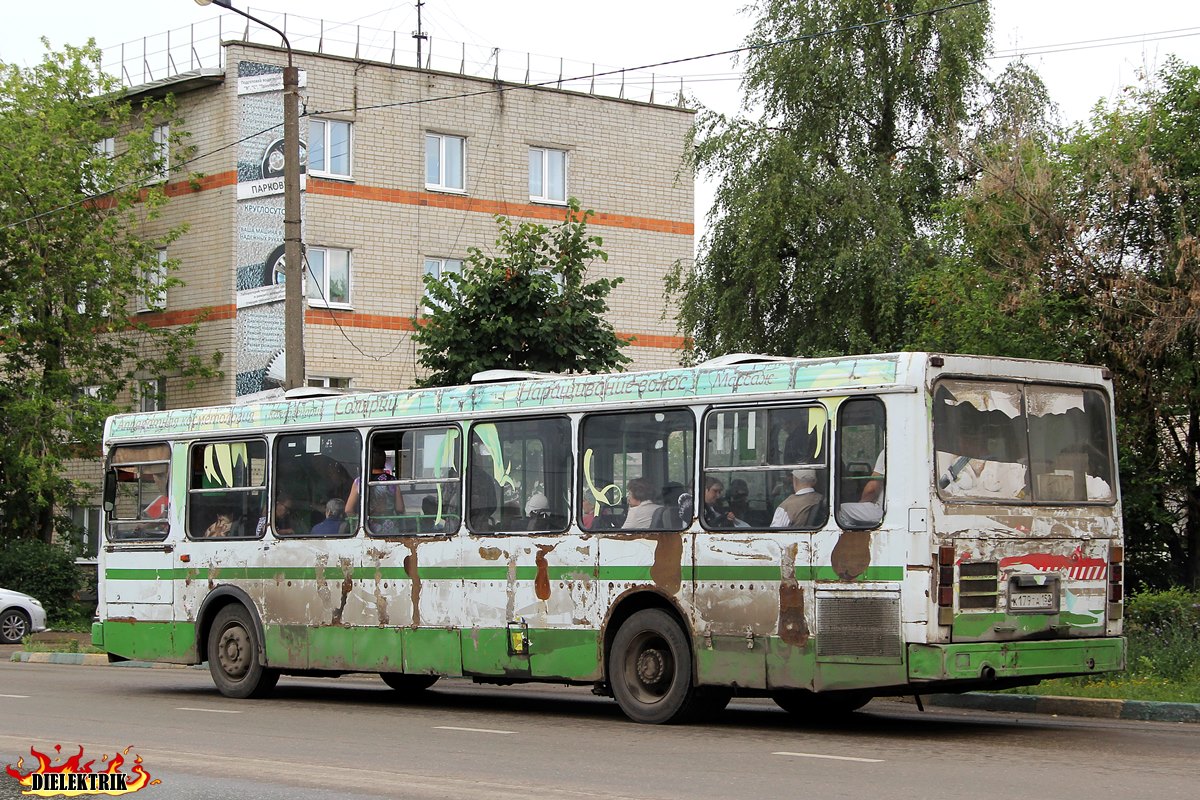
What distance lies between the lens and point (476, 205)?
130 ft

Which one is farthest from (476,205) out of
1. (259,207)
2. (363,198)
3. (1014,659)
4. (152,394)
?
(1014,659)

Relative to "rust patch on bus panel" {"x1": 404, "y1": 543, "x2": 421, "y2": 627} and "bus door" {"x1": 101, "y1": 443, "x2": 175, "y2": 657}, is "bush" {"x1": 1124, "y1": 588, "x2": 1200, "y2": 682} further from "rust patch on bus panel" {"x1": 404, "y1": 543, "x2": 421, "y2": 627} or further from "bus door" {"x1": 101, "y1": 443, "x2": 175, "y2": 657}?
"bus door" {"x1": 101, "y1": 443, "x2": 175, "y2": 657}

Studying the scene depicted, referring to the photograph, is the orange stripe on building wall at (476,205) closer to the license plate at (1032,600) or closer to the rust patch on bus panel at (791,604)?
the rust patch on bus panel at (791,604)

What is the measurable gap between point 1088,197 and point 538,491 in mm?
10415

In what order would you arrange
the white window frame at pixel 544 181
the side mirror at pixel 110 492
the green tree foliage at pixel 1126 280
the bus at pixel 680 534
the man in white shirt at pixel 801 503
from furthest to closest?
the white window frame at pixel 544 181, the green tree foliage at pixel 1126 280, the side mirror at pixel 110 492, the man in white shirt at pixel 801 503, the bus at pixel 680 534

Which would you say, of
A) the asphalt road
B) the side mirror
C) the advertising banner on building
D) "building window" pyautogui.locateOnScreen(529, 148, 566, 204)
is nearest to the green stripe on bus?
the side mirror

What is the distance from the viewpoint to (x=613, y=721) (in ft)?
Result: 47.8

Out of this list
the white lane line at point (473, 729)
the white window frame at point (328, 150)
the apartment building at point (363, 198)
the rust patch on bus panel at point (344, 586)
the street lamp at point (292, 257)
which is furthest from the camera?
the white window frame at point (328, 150)

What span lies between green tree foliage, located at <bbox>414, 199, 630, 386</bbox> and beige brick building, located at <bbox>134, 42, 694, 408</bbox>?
1003 cm

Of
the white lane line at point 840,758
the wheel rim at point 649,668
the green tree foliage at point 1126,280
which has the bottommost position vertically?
the white lane line at point 840,758

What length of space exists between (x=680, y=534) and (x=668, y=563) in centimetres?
27

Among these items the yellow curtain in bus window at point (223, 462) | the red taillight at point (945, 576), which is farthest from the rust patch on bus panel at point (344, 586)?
the red taillight at point (945, 576)

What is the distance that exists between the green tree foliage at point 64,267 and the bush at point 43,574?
1.09 meters

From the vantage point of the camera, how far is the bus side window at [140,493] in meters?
18.7
